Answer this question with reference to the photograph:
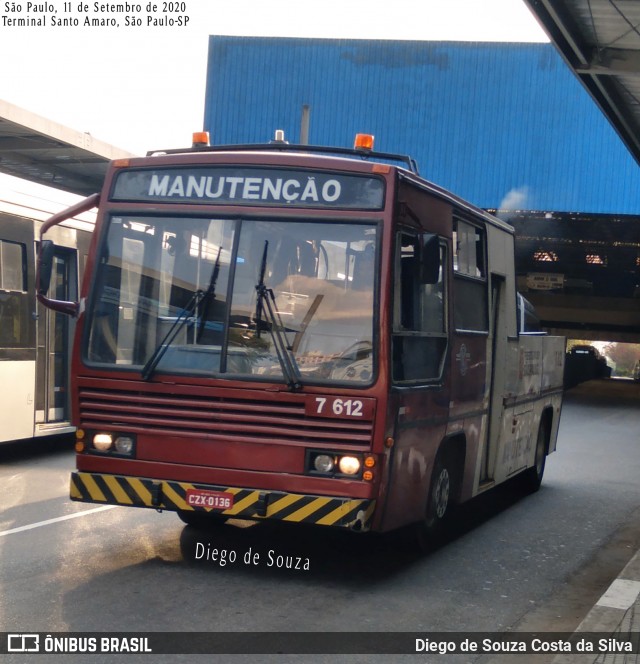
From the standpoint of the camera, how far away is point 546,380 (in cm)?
1240

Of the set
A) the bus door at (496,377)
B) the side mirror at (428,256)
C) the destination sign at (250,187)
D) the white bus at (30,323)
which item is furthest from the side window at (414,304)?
the white bus at (30,323)

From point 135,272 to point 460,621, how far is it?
3209 mm

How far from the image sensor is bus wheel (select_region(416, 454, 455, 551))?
8.22 metres

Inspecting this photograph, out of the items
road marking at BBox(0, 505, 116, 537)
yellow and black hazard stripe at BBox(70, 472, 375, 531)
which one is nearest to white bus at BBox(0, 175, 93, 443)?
road marking at BBox(0, 505, 116, 537)

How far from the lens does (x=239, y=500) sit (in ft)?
22.9

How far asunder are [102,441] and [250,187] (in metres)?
2.03

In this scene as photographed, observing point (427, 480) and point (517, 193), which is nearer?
point (427, 480)

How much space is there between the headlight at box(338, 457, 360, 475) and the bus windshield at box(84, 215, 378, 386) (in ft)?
1.61

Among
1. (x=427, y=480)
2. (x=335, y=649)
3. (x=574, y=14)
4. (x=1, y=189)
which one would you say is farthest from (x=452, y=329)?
(x=1, y=189)

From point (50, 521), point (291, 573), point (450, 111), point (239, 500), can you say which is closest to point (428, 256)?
point (239, 500)

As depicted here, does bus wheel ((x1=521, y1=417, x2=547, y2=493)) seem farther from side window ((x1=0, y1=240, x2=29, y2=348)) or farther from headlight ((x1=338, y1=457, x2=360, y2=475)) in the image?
side window ((x1=0, y1=240, x2=29, y2=348))

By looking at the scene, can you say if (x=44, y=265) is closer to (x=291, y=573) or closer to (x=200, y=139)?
(x=200, y=139)

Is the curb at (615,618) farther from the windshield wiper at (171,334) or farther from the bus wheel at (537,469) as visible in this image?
the bus wheel at (537,469)

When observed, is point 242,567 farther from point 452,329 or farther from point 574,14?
point 574,14
